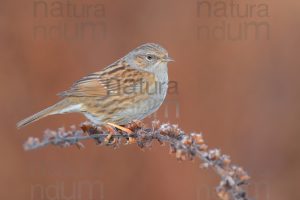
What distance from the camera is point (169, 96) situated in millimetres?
8766

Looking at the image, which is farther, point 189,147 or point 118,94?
point 118,94

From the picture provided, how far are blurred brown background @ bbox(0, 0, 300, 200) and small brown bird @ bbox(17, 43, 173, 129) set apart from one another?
2.48 m

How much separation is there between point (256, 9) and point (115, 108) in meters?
4.31

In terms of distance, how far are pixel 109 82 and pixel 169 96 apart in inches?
131

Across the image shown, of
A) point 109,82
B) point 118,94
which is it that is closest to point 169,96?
point 109,82

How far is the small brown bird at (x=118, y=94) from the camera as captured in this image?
5148mm

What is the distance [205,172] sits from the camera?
8398mm

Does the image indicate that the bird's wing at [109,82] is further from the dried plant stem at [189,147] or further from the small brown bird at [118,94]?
the dried plant stem at [189,147]

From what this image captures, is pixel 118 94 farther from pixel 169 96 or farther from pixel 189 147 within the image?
pixel 169 96

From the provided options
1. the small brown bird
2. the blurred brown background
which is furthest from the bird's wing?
the blurred brown background

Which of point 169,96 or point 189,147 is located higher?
point 189,147

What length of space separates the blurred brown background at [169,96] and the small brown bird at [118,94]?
2478 millimetres

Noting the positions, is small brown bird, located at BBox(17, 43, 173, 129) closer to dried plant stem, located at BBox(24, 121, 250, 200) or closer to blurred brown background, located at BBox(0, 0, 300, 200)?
dried plant stem, located at BBox(24, 121, 250, 200)

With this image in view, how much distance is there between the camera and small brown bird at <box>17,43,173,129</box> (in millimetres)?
5148
